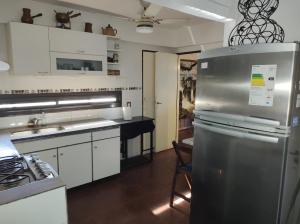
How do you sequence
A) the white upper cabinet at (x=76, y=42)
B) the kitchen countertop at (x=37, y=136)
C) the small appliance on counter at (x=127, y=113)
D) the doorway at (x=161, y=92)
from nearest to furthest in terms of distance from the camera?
the kitchen countertop at (x=37, y=136) → the white upper cabinet at (x=76, y=42) → the small appliance on counter at (x=127, y=113) → the doorway at (x=161, y=92)

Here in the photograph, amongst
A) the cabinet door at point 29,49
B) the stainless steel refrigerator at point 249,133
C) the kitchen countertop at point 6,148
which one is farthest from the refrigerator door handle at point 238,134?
the cabinet door at point 29,49

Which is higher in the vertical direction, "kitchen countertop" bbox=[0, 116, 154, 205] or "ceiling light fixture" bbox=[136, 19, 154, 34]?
"ceiling light fixture" bbox=[136, 19, 154, 34]

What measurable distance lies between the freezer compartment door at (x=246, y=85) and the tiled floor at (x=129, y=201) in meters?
1.44

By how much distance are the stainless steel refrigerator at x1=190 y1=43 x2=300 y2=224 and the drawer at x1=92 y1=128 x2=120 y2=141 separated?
166cm

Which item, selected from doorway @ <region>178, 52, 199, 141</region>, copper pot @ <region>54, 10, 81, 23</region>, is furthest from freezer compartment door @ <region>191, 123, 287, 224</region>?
doorway @ <region>178, 52, 199, 141</region>

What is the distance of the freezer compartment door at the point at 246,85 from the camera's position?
1.32 meters

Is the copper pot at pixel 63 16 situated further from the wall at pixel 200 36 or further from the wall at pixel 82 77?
the wall at pixel 200 36

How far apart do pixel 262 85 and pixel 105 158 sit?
7.84 ft

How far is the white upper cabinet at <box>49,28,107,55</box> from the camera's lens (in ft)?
9.21

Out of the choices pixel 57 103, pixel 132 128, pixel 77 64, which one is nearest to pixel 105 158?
pixel 132 128

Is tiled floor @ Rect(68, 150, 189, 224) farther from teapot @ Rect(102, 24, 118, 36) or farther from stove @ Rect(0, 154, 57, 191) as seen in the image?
teapot @ Rect(102, 24, 118, 36)

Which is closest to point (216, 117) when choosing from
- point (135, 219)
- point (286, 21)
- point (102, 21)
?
point (286, 21)

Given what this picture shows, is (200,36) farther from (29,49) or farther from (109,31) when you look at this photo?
(29,49)

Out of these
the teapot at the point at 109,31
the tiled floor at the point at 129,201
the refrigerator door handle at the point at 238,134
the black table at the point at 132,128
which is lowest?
the tiled floor at the point at 129,201
